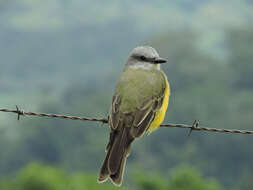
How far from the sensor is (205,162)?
76188 millimetres

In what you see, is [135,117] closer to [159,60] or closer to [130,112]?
[130,112]

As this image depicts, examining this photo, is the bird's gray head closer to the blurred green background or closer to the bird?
the bird

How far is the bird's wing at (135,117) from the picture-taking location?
7.93 m

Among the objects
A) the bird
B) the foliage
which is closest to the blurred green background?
the foliage

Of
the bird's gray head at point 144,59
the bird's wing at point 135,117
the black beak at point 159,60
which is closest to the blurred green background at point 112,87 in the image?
the bird's gray head at point 144,59

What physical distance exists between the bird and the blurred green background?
1120 inches

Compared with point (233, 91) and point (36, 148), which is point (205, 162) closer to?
point (36, 148)

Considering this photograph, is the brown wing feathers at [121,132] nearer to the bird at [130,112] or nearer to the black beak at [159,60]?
the bird at [130,112]

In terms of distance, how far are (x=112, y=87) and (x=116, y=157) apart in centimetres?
8907

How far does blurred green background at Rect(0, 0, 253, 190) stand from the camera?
232 ft

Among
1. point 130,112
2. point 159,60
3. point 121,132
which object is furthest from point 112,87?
point 121,132

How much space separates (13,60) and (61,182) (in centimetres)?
9790

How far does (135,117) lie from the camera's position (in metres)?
8.00

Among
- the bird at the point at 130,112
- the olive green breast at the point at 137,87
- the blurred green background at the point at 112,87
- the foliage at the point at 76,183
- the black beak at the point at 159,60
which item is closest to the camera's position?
the bird at the point at 130,112
